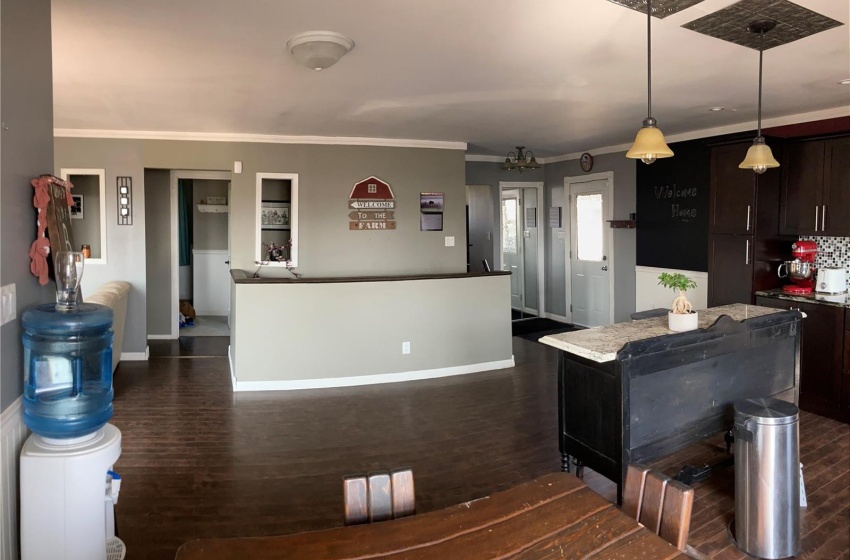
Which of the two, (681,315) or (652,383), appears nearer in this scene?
(652,383)

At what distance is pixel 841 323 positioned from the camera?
426 cm

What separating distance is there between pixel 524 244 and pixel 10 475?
760cm

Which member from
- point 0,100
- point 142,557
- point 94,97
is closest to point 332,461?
point 142,557

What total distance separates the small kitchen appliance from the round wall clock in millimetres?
3345

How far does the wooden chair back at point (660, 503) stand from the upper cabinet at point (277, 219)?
5.35 meters

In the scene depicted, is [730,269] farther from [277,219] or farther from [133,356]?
[133,356]

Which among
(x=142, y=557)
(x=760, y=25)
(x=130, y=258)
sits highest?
(x=760, y=25)

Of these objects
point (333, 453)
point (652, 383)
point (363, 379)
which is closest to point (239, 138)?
point (363, 379)

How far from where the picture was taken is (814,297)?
14.7 ft

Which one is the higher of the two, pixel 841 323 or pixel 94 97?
pixel 94 97

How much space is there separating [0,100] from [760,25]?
3.42 metres

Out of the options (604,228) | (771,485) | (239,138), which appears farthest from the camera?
(604,228)

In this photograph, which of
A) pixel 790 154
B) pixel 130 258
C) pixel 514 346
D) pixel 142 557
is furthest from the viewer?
pixel 514 346

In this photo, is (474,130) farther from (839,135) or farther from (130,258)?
(130,258)
